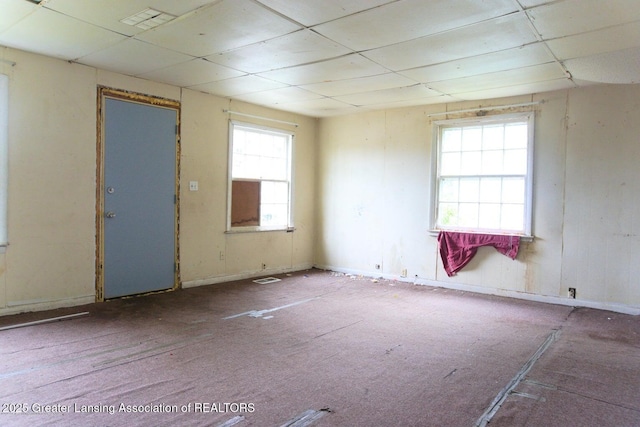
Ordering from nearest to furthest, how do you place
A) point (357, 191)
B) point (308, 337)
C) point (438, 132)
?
1. point (308, 337)
2. point (438, 132)
3. point (357, 191)

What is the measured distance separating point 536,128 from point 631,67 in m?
1.29

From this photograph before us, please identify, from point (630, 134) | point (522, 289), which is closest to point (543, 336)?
point (522, 289)

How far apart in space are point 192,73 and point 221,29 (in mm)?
1472

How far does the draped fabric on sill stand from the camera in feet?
17.8

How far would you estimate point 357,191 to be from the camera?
6.95 m

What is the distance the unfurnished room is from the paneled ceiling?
0.11ft

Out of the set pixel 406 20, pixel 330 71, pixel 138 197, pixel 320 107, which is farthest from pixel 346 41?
pixel 138 197

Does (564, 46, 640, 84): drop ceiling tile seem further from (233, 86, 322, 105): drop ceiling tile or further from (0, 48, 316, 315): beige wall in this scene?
(0, 48, 316, 315): beige wall

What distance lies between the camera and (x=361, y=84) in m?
5.10

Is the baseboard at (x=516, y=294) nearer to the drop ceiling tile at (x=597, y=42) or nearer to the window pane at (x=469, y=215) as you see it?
the window pane at (x=469, y=215)

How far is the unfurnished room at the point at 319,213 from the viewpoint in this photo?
2803 mm

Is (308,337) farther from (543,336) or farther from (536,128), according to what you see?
(536,128)

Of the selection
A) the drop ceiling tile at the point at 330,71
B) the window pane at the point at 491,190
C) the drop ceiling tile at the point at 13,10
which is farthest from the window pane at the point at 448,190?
the drop ceiling tile at the point at 13,10

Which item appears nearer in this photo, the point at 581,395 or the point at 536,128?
the point at 581,395
